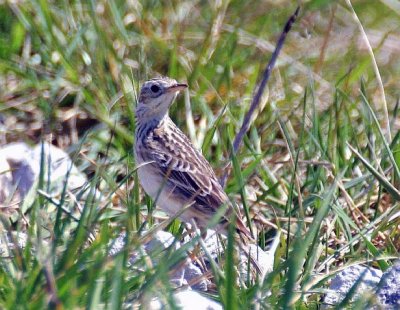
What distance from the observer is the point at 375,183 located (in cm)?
606

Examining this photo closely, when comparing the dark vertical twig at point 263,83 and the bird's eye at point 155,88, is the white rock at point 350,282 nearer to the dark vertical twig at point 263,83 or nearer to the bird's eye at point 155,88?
the dark vertical twig at point 263,83

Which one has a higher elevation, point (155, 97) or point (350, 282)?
point (155, 97)

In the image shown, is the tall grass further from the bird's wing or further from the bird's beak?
the bird's beak

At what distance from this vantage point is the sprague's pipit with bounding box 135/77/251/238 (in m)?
5.70

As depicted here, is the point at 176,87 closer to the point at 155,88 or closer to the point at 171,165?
the point at 155,88

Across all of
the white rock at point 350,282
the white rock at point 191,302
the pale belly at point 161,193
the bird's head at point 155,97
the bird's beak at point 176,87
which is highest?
the bird's beak at point 176,87

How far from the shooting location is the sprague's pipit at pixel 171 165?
570cm

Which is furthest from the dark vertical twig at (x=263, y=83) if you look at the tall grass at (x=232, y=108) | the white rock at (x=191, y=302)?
Answer: the white rock at (x=191, y=302)

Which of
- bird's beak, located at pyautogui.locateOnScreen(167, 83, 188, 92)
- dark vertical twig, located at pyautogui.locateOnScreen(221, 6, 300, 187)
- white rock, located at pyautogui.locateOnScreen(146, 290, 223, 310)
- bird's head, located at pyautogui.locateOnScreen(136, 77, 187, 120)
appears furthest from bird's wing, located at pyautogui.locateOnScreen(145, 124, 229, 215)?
white rock, located at pyautogui.locateOnScreen(146, 290, 223, 310)

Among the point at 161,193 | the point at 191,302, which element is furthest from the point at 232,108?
the point at 191,302

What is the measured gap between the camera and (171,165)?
19.2 ft

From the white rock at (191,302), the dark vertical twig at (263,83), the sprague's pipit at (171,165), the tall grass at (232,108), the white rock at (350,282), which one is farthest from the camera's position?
the sprague's pipit at (171,165)

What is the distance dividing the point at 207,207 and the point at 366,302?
2077mm

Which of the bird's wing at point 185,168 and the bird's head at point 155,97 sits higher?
the bird's head at point 155,97
